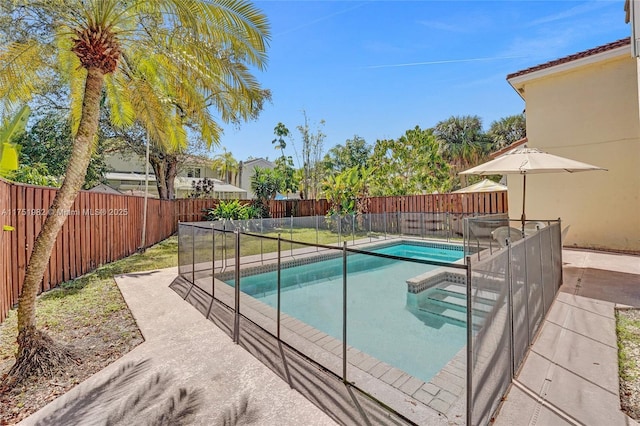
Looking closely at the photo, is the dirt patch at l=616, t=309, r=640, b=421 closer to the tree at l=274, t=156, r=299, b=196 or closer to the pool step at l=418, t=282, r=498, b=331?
the pool step at l=418, t=282, r=498, b=331

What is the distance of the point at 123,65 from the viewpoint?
7160 millimetres

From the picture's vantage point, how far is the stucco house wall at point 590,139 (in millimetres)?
8797

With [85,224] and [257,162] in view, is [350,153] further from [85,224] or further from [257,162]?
[85,224]

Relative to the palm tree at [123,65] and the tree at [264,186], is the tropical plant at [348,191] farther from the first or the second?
the palm tree at [123,65]

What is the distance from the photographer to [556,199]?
10.0m

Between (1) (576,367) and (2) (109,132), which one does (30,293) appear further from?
(2) (109,132)

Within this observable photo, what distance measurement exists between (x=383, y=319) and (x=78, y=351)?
381 centimetres

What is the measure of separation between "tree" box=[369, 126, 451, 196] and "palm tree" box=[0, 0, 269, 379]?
14.8m

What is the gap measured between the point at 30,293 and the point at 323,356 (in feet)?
11.4

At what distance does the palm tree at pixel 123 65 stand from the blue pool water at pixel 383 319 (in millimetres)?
2978

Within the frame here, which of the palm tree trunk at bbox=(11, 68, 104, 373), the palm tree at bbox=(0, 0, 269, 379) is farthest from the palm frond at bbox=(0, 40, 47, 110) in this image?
the palm tree trunk at bbox=(11, 68, 104, 373)

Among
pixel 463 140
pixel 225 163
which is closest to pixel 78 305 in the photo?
pixel 225 163

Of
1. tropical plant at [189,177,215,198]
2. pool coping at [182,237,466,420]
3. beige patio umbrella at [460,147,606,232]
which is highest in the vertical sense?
tropical plant at [189,177,215,198]

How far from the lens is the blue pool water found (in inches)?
128
